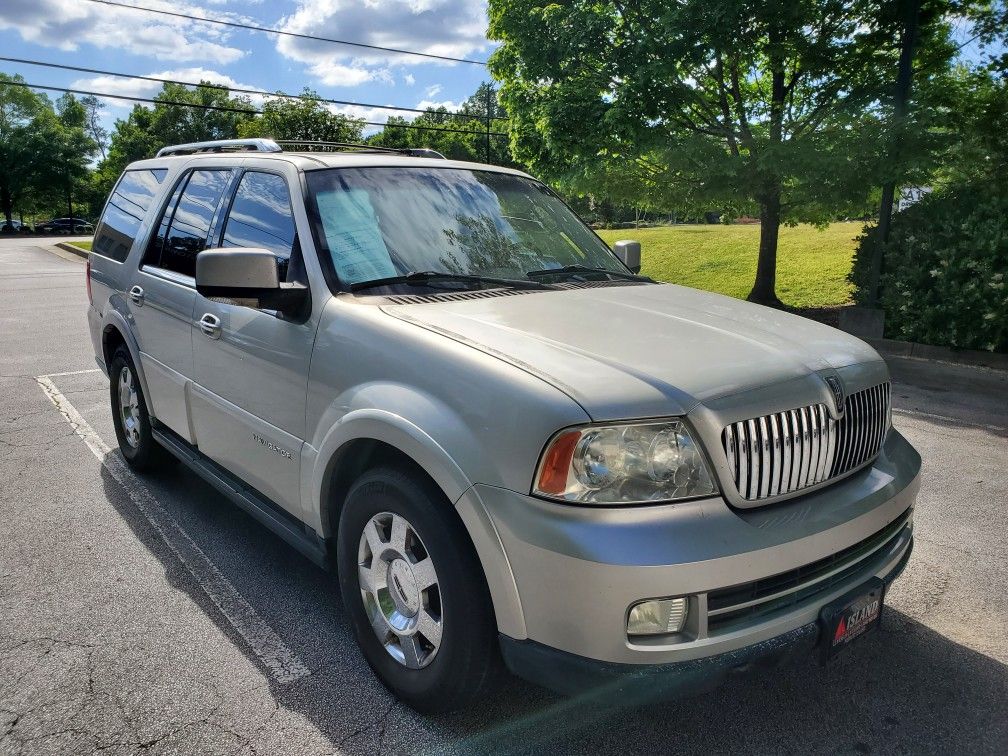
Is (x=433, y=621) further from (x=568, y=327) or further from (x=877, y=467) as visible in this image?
(x=877, y=467)

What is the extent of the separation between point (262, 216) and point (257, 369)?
2.32 ft

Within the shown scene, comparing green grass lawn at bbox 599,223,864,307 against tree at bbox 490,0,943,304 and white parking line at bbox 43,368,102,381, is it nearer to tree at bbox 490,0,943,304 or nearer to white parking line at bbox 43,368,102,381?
tree at bbox 490,0,943,304

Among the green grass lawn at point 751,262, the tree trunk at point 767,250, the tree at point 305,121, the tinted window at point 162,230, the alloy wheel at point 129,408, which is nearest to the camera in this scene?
the tinted window at point 162,230

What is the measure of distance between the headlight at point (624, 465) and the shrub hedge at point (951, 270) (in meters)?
8.29

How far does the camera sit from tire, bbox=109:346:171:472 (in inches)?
190

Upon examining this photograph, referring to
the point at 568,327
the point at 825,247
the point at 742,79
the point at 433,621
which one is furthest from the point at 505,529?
the point at 825,247

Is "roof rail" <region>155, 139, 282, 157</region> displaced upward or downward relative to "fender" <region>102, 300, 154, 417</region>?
upward

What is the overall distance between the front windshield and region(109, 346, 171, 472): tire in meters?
2.16

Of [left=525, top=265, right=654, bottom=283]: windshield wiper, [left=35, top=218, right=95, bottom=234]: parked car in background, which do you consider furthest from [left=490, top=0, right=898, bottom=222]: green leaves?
[left=35, top=218, right=95, bottom=234]: parked car in background

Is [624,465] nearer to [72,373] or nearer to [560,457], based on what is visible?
[560,457]

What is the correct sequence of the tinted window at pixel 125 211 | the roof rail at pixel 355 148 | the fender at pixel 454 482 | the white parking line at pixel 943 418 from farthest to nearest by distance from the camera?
the white parking line at pixel 943 418 → the tinted window at pixel 125 211 → the roof rail at pixel 355 148 → the fender at pixel 454 482

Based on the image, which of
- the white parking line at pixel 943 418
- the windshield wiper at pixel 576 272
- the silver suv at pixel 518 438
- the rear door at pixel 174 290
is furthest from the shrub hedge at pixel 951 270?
the rear door at pixel 174 290

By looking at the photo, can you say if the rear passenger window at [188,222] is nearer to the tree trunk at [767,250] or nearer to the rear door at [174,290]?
the rear door at [174,290]

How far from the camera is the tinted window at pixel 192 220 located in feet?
13.1
